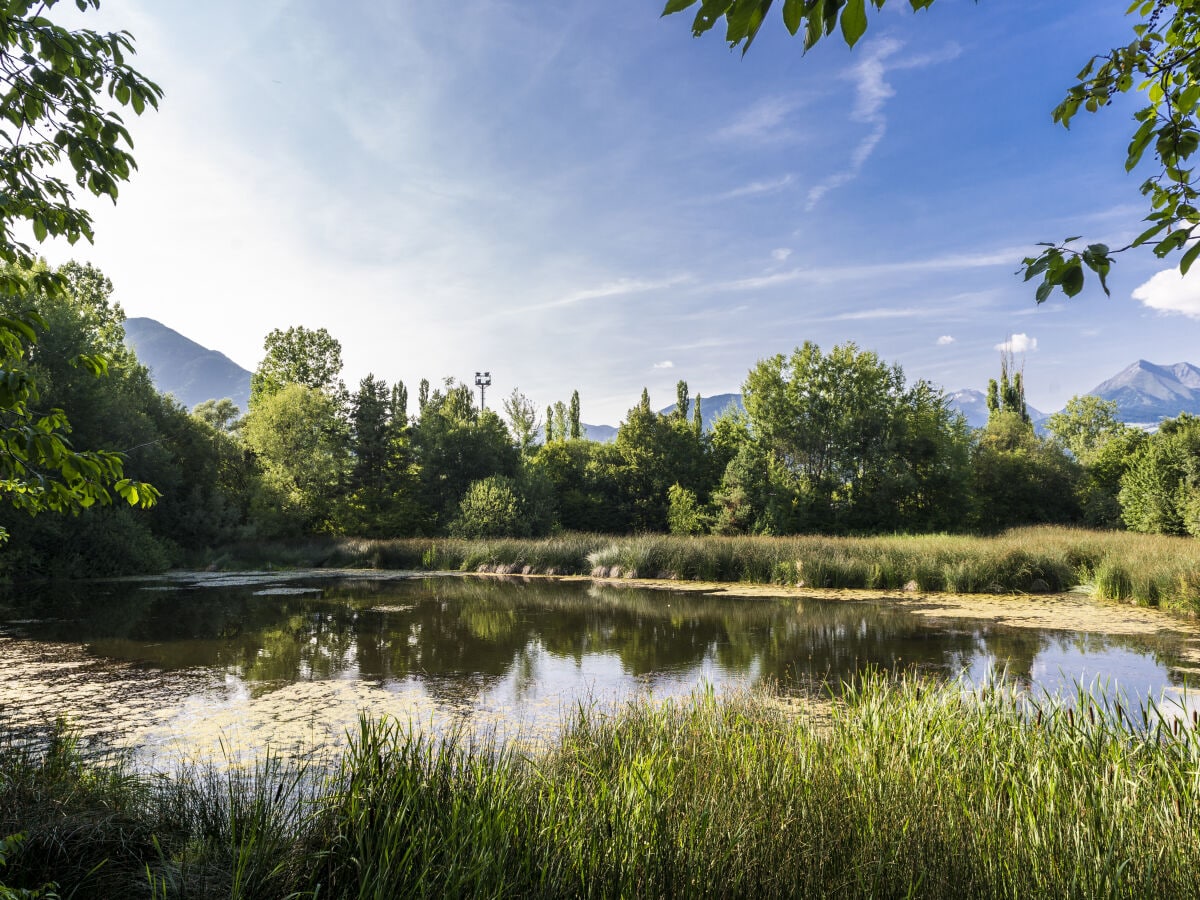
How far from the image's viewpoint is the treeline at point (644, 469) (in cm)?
2609

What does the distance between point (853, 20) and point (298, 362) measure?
133 feet

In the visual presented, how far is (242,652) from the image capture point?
8.95 m

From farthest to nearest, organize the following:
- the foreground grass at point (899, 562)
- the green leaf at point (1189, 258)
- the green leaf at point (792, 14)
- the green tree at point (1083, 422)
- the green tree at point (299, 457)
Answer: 1. the green tree at point (1083, 422)
2. the green tree at point (299, 457)
3. the foreground grass at point (899, 562)
4. the green leaf at point (1189, 258)
5. the green leaf at point (792, 14)

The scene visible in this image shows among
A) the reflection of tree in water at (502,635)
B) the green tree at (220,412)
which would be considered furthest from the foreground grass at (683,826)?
the green tree at (220,412)

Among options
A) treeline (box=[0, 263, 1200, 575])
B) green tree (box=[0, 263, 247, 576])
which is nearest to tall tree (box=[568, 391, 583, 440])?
treeline (box=[0, 263, 1200, 575])

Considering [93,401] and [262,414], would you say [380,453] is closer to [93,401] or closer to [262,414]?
[262,414]

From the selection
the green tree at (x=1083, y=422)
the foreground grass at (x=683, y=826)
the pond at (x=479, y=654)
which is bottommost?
the pond at (x=479, y=654)

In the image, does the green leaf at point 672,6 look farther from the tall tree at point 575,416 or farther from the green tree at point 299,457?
the tall tree at point 575,416

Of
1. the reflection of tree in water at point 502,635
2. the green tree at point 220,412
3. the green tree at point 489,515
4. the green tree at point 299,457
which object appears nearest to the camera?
the reflection of tree in water at point 502,635

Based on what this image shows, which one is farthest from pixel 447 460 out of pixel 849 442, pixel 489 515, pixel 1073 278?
pixel 1073 278

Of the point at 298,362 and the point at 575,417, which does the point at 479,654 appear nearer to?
the point at 298,362

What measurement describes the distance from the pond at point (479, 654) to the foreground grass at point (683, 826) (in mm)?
955

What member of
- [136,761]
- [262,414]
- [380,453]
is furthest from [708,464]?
[136,761]

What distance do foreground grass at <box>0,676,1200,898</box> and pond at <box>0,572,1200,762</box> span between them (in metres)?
0.95
